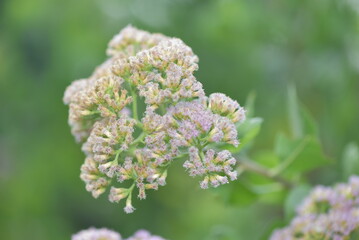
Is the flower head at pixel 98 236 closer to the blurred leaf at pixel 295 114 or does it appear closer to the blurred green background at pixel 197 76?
the blurred leaf at pixel 295 114

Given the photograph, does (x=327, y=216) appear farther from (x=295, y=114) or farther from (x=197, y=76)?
(x=197, y=76)

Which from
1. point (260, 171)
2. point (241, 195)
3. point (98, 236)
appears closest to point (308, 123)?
point (260, 171)

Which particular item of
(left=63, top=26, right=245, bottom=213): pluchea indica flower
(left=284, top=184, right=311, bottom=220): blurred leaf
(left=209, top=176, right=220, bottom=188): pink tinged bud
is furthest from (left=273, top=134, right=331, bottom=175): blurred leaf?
(left=209, top=176, right=220, bottom=188): pink tinged bud

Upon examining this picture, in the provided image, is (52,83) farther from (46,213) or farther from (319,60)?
(319,60)

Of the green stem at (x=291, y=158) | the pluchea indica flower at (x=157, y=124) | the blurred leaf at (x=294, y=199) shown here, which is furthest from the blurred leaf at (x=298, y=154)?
the pluchea indica flower at (x=157, y=124)

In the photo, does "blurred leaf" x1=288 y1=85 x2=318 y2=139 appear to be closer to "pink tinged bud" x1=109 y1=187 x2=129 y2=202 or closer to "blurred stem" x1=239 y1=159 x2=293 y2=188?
"blurred stem" x1=239 y1=159 x2=293 y2=188

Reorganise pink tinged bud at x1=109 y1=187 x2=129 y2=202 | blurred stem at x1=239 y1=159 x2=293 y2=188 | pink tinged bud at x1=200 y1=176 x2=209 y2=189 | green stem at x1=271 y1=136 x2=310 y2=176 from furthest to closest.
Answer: blurred stem at x1=239 y1=159 x2=293 y2=188
green stem at x1=271 y1=136 x2=310 y2=176
pink tinged bud at x1=109 y1=187 x2=129 y2=202
pink tinged bud at x1=200 y1=176 x2=209 y2=189
